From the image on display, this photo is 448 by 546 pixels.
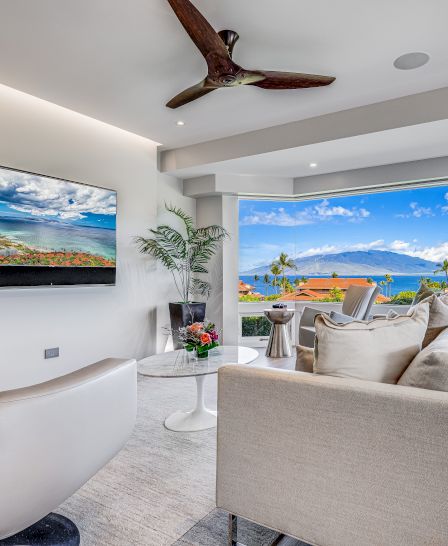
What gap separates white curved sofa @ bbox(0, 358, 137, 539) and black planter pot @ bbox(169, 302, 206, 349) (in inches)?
128

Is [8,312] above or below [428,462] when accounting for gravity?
above

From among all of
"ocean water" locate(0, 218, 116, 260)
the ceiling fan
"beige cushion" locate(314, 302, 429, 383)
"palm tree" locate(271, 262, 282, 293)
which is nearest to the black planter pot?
"ocean water" locate(0, 218, 116, 260)

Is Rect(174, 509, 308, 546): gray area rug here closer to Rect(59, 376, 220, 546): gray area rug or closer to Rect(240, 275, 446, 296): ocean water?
Rect(59, 376, 220, 546): gray area rug

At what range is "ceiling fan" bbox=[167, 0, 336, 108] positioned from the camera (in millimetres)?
2104

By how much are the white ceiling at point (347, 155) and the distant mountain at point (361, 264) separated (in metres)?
1.29

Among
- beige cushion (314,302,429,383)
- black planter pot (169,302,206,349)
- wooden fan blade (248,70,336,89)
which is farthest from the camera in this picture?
black planter pot (169,302,206,349)

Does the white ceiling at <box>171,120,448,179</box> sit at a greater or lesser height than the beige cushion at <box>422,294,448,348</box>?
greater

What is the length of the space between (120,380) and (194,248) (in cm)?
382

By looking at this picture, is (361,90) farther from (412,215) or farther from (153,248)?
(153,248)

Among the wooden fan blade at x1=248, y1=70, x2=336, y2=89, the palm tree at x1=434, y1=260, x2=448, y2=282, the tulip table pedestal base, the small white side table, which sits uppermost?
the wooden fan blade at x1=248, y1=70, x2=336, y2=89

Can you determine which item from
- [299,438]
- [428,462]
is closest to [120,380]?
[299,438]

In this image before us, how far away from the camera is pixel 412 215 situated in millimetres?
5305

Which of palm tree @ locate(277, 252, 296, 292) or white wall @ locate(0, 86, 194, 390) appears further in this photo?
palm tree @ locate(277, 252, 296, 292)

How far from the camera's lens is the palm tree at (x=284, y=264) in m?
5.89
